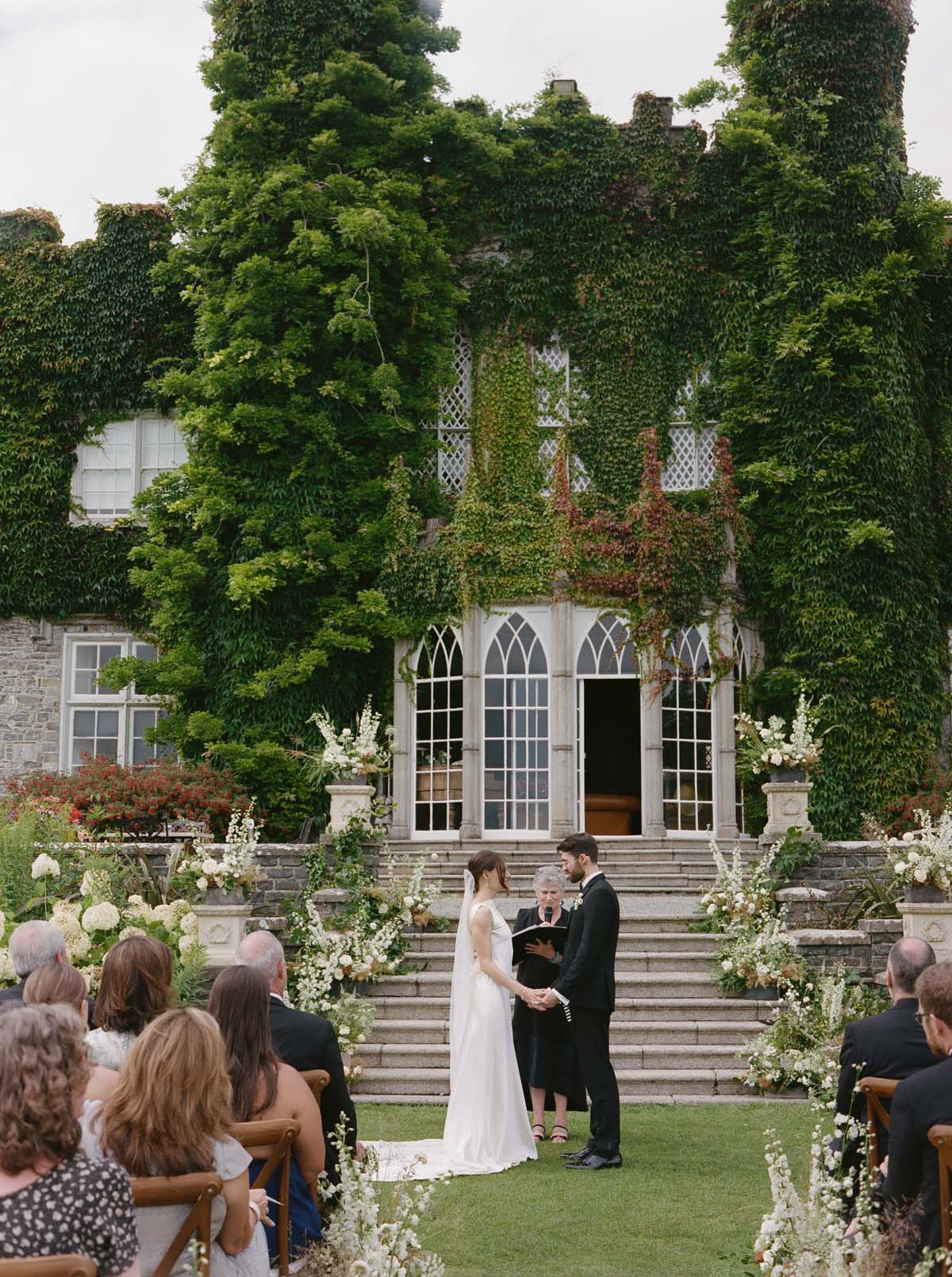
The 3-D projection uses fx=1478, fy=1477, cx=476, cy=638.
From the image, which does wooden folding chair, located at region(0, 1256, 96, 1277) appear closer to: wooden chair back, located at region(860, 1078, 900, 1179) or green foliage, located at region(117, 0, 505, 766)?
wooden chair back, located at region(860, 1078, 900, 1179)

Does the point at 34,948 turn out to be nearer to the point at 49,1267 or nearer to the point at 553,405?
the point at 49,1267

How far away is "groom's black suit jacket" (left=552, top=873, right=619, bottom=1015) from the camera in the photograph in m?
8.47

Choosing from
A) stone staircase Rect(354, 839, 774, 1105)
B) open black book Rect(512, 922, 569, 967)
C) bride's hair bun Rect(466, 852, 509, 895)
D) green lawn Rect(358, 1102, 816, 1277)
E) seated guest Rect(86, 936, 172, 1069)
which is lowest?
green lawn Rect(358, 1102, 816, 1277)

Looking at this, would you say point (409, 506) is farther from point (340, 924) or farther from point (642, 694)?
point (340, 924)

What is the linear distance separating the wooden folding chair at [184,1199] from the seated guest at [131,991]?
49.0 inches

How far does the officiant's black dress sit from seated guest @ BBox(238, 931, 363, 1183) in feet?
13.3

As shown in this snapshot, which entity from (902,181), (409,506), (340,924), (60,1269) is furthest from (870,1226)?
(902,181)

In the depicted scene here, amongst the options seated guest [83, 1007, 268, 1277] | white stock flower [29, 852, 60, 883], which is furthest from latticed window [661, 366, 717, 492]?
seated guest [83, 1007, 268, 1277]

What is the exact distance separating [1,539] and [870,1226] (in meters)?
16.8

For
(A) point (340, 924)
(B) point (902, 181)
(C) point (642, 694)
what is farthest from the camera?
(B) point (902, 181)

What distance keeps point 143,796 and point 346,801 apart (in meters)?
2.40

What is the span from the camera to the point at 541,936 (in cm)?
930

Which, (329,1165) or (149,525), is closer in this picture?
(329,1165)

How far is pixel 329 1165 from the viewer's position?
16.8 feet
